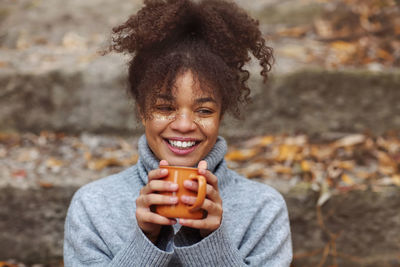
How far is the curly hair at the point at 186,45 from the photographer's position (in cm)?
158

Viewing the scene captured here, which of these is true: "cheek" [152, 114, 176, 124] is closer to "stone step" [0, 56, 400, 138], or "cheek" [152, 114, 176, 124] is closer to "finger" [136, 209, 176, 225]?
"finger" [136, 209, 176, 225]

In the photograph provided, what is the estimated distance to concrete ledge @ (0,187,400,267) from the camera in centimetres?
239

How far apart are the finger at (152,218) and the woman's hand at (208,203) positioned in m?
0.05

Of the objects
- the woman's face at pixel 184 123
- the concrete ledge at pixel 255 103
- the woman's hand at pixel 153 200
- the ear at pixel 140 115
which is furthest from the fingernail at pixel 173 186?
the concrete ledge at pixel 255 103

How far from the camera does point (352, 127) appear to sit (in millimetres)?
2896

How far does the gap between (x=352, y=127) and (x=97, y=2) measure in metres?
2.57

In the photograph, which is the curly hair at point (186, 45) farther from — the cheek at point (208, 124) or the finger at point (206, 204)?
the finger at point (206, 204)

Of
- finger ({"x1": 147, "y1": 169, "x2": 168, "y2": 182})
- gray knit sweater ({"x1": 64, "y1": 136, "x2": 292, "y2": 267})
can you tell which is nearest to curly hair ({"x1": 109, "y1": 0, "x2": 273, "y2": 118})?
gray knit sweater ({"x1": 64, "y1": 136, "x2": 292, "y2": 267})

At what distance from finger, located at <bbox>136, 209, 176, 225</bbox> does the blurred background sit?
3.85 feet

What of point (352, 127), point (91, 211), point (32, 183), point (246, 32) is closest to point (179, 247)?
point (91, 211)

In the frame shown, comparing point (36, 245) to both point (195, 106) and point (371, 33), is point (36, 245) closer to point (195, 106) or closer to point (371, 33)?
point (195, 106)

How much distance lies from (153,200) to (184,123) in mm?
340

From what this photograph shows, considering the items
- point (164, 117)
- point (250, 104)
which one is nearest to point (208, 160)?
point (164, 117)

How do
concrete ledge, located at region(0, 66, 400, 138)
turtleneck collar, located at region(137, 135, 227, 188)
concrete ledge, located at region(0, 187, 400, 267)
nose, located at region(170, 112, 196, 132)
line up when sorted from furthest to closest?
concrete ledge, located at region(0, 66, 400, 138) → concrete ledge, located at region(0, 187, 400, 267) → turtleneck collar, located at region(137, 135, 227, 188) → nose, located at region(170, 112, 196, 132)
